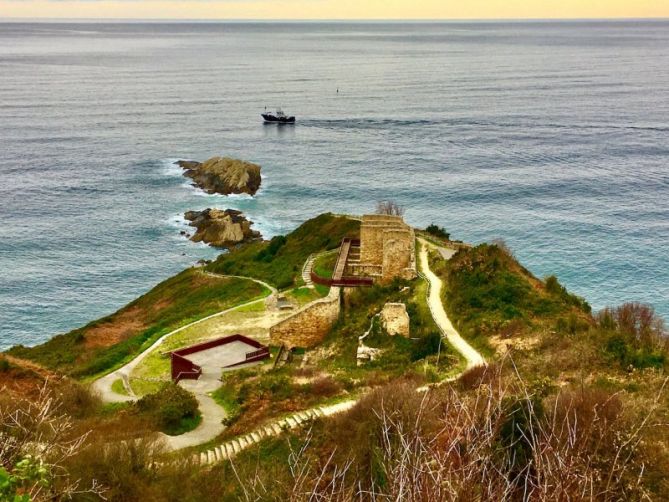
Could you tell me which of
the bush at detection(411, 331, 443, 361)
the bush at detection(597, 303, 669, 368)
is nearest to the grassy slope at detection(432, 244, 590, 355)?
the bush at detection(597, 303, 669, 368)

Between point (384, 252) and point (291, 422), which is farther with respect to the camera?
point (384, 252)

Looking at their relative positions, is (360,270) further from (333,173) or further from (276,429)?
(333,173)

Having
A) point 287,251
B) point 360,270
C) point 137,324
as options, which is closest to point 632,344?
point 360,270

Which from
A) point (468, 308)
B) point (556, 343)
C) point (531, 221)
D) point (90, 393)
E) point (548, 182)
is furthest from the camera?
point (548, 182)

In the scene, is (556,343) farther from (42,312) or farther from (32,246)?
(32,246)

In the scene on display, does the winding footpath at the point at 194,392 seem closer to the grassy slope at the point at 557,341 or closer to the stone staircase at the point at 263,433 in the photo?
the stone staircase at the point at 263,433

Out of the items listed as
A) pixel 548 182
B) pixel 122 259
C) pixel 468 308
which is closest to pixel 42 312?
pixel 122 259
